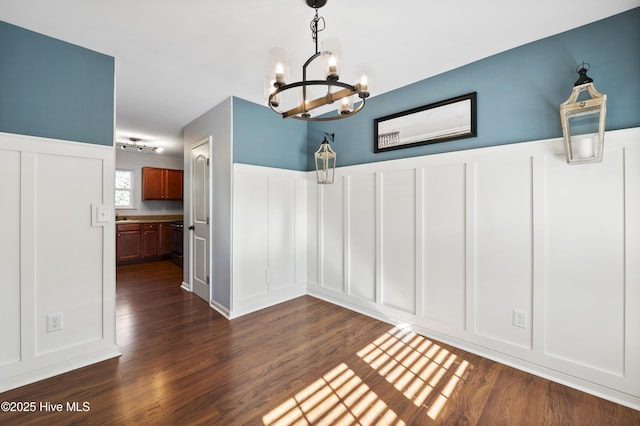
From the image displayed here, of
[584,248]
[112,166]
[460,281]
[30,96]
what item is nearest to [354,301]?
[460,281]

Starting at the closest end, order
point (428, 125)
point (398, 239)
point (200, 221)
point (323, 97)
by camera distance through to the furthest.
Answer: point (323, 97) → point (428, 125) → point (398, 239) → point (200, 221)

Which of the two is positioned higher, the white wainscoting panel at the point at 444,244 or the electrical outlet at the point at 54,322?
the white wainscoting panel at the point at 444,244

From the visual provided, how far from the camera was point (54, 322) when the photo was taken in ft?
6.45

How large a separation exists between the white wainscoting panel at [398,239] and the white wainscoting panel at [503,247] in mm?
571

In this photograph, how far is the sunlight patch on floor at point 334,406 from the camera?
1562 millimetres

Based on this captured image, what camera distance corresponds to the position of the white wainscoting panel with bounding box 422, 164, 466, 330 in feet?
7.69

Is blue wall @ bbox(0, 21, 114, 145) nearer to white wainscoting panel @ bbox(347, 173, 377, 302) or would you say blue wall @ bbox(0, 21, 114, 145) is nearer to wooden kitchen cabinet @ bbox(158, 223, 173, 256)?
white wainscoting panel @ bbox(347, 173, 377, 302)

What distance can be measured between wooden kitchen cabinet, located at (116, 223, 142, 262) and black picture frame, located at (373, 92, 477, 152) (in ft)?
17.1

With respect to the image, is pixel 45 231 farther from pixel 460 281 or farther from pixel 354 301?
pixel 460 281

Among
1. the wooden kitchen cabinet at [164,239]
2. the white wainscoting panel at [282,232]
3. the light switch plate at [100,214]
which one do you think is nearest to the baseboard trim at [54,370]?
the light switch plate at [100,214]

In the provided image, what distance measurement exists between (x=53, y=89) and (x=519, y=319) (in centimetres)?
389

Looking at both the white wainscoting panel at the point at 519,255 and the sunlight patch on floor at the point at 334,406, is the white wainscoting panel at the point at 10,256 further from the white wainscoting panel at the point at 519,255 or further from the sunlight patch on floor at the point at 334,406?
the white wainscoting panel at the point at 519,255

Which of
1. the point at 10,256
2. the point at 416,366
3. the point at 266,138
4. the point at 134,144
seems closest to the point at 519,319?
the point at 416,366

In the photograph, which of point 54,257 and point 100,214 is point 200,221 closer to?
point 100,214
